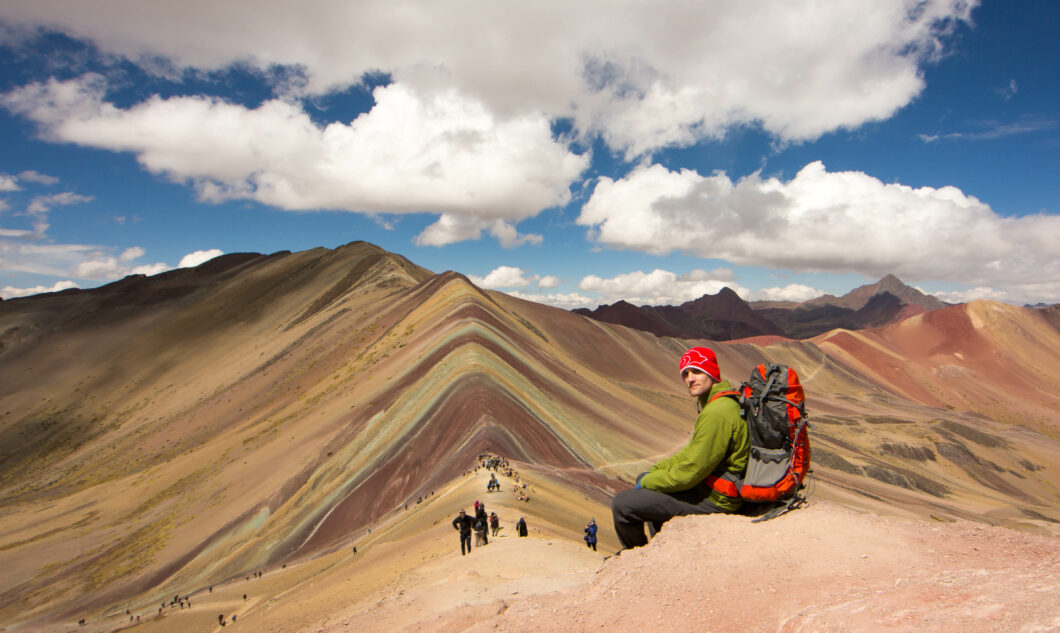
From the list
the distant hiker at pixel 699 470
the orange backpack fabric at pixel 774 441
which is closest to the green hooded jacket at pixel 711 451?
the distant hiker at pixel 699 470

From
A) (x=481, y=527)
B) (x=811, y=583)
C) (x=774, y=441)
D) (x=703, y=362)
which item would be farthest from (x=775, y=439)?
(x=481, y=527)

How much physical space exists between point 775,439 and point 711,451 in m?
0.73

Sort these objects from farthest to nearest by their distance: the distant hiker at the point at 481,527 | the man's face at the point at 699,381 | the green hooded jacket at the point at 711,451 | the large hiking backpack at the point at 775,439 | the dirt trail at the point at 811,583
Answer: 1. the distant hiker at the point at 481,527
2. the man's face at the point at 699,381
3. the large hiking backpack at the point at 775,439
4. the green hooded jacket at the point at 711,451
5. the dirt trail at the point at 811,583

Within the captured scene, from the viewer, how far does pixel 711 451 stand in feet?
16.9

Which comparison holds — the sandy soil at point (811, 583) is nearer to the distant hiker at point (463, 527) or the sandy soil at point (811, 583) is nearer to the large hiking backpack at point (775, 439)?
the large hiking backpack at point (775, 439)

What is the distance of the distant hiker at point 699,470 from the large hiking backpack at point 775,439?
12cm

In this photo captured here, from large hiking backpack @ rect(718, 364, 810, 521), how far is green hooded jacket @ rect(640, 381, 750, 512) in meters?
0.12

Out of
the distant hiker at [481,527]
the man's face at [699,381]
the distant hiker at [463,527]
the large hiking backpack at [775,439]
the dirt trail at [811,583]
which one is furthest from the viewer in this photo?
the distant hiker at [481,527]

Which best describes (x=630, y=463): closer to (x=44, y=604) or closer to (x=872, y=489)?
(x=872, y=489)

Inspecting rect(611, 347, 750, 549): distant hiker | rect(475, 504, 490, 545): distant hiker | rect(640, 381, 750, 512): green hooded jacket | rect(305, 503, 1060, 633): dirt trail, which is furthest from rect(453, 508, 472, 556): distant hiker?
rect(640, 381, 750, 512): green hooded jacket

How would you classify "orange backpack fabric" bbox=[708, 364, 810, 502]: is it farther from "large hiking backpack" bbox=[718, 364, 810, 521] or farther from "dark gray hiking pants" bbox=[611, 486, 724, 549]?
"dark gray hiking pants" bbox=[611, 486, 724, 549]

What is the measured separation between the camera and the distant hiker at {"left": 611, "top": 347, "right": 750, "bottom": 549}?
5.15 metres

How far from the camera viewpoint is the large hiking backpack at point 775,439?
527 cm

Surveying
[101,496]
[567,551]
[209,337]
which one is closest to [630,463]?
[567,551]
